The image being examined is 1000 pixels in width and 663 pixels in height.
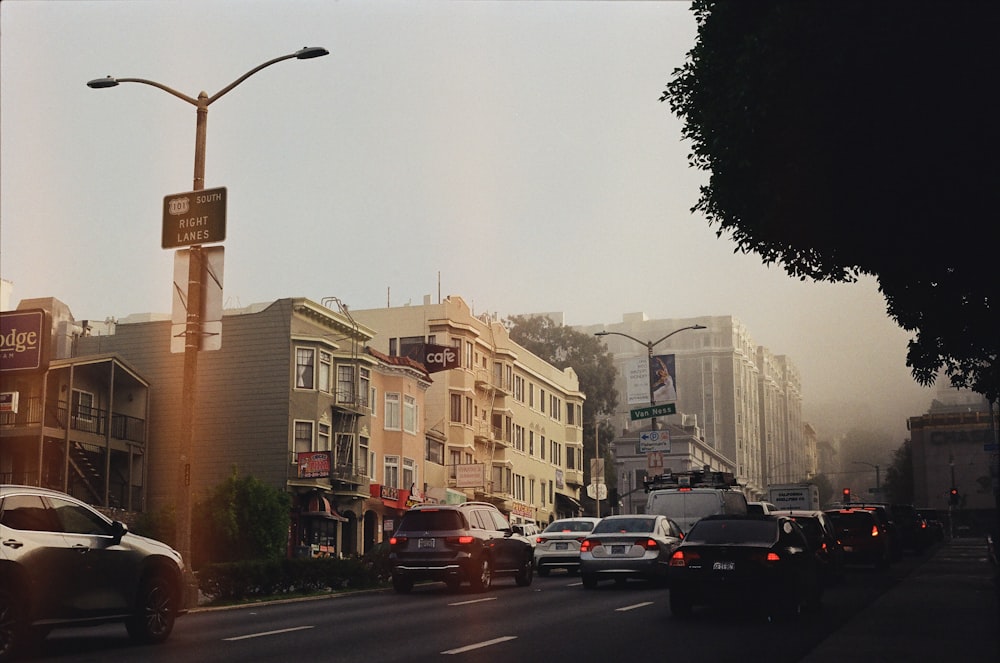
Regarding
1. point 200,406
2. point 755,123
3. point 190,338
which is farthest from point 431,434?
point 755,123

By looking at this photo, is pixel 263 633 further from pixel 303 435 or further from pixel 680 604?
pixel 303 435

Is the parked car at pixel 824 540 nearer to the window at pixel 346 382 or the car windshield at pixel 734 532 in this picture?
the car windshield at pixel 734 532

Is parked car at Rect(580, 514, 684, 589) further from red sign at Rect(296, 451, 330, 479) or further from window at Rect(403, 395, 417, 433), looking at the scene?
window at Rect(403, 395, 417, 433)

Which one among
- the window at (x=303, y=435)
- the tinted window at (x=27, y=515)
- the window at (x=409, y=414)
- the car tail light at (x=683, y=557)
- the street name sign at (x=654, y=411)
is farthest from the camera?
the window at (x=409, y=414)

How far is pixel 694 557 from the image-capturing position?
54.4ft

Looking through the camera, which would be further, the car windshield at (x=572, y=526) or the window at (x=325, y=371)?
the window at (x=325, y=371)

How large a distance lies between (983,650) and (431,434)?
52.9 metres

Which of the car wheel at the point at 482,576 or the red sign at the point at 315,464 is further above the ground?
the red sign at the point at 315,464

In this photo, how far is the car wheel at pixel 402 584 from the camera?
24.3 metres

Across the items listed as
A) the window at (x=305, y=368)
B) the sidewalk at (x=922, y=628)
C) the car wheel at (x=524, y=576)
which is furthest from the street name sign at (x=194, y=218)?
the window at (x=305, y=368)

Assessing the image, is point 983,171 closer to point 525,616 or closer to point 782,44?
point 782,44

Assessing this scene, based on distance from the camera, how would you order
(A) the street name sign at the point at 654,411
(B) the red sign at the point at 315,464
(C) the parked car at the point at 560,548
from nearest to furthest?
(C) the parked car at the point at 560,548 → (A) the street name sign at the point at 654,411 → (B) the red sign at the point at 315,464

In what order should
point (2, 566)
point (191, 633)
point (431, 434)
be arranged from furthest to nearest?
1. point (431, 434)
2. point (191, 633)
3. point (2, 566)

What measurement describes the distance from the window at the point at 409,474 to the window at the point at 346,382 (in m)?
6.82
